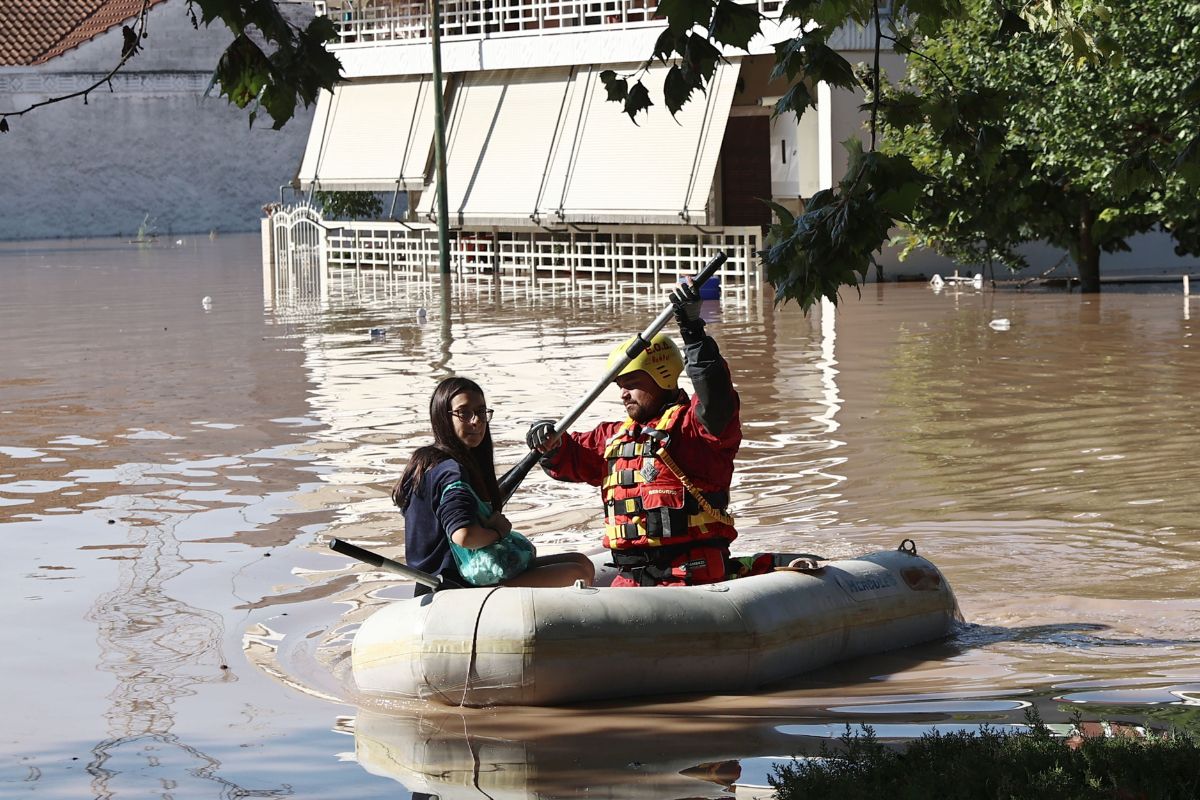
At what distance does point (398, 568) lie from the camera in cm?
728

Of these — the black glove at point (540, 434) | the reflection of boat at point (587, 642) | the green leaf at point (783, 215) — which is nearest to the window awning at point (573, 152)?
the black glove at point (540, 434)

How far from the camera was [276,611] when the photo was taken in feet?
28.6

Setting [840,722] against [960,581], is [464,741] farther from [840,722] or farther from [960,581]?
[960,581]

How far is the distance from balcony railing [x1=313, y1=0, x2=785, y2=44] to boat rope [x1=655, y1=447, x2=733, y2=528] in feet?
78.9

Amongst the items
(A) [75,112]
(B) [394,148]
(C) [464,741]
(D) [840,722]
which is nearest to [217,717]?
(C) [464,741]

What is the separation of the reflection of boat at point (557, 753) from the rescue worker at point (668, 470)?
3.35ft

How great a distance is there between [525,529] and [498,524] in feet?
11.0

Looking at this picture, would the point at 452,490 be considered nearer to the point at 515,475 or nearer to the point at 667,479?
the point at 667,479

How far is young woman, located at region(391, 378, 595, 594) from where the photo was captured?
7.20 meters

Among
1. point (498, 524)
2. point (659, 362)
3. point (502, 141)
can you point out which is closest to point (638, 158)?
point (502, 141)

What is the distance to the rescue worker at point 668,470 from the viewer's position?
7.39m

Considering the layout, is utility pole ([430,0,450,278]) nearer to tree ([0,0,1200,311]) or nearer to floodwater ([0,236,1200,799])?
floodwater ([0,236,1200,799])

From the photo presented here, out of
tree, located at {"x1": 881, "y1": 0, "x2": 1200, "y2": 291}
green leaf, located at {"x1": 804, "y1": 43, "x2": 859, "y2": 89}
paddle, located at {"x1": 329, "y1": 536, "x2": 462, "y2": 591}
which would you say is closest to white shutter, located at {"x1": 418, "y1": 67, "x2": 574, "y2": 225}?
tree, located at {"x1": 881, "y1": 0, "x2": 1200, "y2": 291}

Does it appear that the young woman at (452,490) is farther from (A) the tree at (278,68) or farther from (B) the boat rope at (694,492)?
(A) the tree at (278,68)
